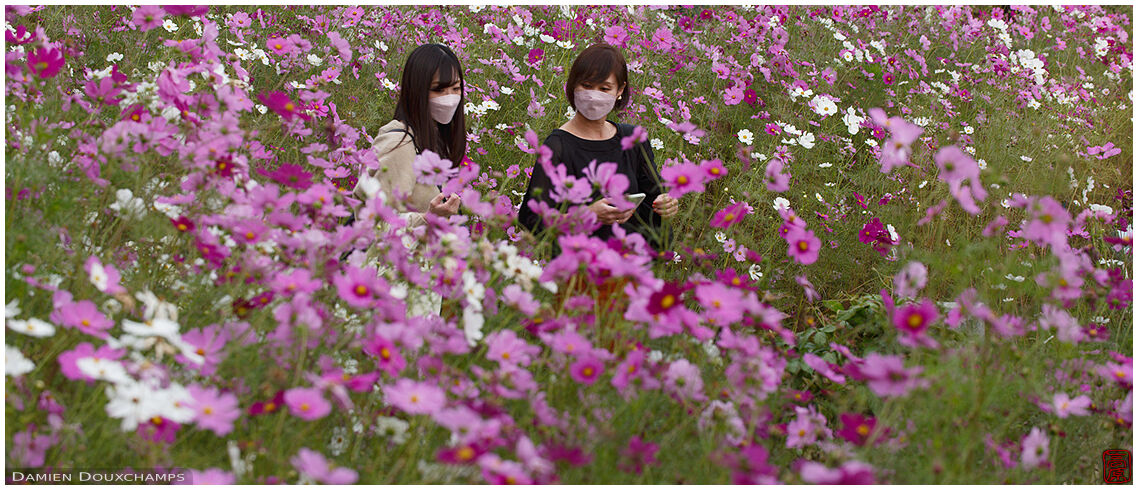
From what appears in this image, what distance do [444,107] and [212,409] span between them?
1466mm

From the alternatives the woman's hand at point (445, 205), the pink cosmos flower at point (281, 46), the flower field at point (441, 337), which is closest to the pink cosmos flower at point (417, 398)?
the flower field at point (441, 337)

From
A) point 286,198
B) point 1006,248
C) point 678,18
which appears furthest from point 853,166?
point 286,198

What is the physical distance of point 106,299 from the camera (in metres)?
1.67

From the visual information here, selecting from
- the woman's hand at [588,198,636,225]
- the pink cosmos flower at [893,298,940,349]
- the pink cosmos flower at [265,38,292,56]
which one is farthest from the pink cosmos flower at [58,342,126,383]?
the pink cosmos flower at [265,38,292,56]

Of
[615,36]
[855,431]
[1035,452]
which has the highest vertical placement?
[615,36]

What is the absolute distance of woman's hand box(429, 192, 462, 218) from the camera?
2299 mm

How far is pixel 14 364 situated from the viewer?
4.52 ft

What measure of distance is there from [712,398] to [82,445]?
112cm

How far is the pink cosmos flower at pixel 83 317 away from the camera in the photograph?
4.77 feet

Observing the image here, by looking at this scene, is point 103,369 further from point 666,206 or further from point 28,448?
point 666,206

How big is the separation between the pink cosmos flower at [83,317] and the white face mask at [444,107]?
51.6 inches

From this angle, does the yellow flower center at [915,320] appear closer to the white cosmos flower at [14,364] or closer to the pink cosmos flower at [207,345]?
the pink cosmos flower at [207,345]

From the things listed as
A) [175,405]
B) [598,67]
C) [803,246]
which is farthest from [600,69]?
[175,405]

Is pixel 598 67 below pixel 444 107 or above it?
above
